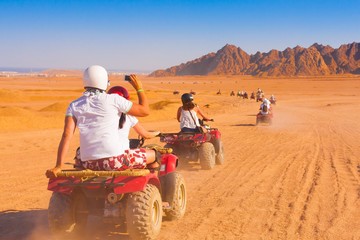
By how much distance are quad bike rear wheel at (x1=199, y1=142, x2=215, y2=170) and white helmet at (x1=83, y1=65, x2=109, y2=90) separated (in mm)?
5806

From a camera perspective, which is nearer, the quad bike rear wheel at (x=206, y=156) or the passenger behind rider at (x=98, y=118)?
the passenger behind rider at (x=98, y=118)

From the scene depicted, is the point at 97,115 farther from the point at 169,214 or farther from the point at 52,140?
the point at 52,140

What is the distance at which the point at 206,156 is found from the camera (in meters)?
10.8

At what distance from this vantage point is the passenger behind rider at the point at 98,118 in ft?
17.3

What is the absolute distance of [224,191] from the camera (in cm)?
867

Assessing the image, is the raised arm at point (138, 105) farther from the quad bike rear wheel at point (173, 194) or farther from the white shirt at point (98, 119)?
the quad bike rear wheel at point (173, 194)

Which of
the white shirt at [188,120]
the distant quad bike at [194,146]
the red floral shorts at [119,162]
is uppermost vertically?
the red floral shorts at [119,162]

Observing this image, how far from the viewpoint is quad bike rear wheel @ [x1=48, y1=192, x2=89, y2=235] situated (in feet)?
17.7

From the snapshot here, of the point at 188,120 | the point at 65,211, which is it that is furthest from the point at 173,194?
the point at 188,120

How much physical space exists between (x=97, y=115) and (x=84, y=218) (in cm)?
131

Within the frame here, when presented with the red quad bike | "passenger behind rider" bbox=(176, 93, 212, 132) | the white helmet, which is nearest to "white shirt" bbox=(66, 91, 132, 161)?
the white helmet

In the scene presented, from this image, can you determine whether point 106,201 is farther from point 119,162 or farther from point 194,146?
point 194,146

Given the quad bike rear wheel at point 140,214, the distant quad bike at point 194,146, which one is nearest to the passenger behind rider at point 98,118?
the quad bike rear wheel at point 140,214

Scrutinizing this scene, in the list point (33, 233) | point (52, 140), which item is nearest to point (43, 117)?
point (52, 140)
